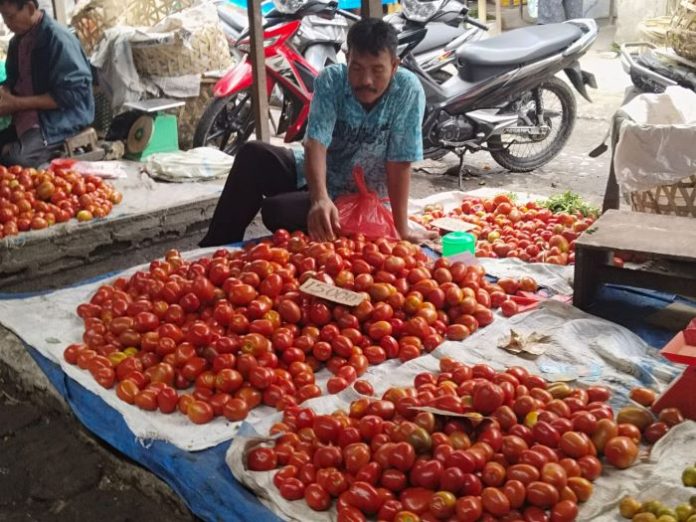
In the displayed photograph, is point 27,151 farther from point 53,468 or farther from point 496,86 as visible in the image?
point 496,86

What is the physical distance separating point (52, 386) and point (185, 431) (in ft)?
2.58

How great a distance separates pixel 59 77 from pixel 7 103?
0.37 m

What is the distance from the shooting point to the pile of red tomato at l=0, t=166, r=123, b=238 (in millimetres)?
4359

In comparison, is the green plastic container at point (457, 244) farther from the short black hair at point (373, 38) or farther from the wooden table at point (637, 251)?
the short black hair at point (373, 38)

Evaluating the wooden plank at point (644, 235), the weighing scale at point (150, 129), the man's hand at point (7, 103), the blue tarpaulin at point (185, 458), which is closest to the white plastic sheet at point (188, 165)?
the weighing scale at point (150, 129)

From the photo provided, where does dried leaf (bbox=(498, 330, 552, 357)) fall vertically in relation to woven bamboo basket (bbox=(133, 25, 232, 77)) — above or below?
below

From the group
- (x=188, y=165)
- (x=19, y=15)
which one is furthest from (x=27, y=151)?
(x=188, y=165)

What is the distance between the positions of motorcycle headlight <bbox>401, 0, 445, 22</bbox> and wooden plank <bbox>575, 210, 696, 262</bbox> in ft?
9.79

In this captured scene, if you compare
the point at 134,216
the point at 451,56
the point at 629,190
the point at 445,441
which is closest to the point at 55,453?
the point at 445,441

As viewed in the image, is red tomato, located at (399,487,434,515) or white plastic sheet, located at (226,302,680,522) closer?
red tomato, located at (399,487,434,515)

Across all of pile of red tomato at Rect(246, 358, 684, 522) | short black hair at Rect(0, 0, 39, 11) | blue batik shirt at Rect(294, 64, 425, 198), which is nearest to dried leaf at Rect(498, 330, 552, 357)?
pile of red tomato at Rect(246, 358, 684, 522)

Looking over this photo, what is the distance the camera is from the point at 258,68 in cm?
491

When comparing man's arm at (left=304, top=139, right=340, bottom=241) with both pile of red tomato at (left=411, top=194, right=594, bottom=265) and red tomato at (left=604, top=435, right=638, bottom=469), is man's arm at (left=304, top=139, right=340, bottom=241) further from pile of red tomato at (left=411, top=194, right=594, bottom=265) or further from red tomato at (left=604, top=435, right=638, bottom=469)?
red tomato at (left=604, top=435, right=638, bottom=469)

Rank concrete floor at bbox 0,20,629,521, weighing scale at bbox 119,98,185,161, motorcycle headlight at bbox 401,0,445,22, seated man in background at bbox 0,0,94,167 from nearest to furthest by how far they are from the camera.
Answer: concrete floor at bbox 0,20,629,521
seated man in background at bbox 0,0,94,167
weighing scale at bbox 119,98,185,161
motorcycle headlight at bbox 401,0,445,22
